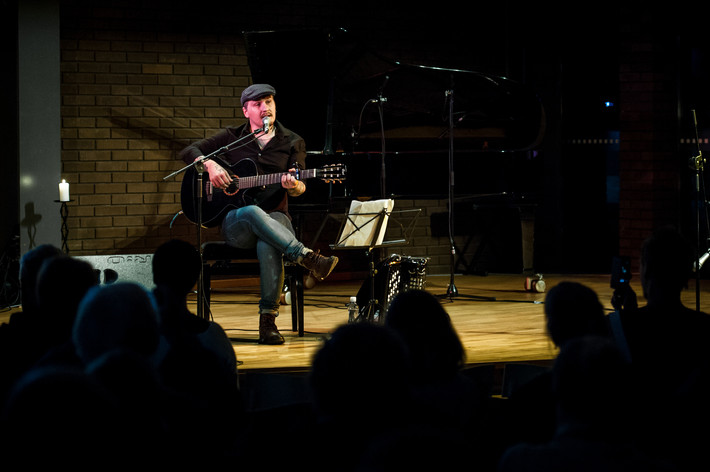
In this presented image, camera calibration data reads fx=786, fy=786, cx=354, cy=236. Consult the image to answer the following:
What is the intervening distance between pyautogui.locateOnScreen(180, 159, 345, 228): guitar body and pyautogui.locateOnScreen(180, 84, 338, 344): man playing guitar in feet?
0.05

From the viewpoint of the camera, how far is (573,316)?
202 cm

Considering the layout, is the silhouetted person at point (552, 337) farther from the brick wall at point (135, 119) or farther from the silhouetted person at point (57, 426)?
the brick wall at point (135, 119)

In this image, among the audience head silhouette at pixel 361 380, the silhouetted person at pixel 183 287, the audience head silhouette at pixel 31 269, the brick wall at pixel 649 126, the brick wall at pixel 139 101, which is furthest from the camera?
the brick wall at pixel 649 126

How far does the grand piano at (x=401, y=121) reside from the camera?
17.9 ft

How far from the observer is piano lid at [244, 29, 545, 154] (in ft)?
17.9

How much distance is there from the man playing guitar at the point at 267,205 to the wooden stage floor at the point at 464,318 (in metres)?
0.31

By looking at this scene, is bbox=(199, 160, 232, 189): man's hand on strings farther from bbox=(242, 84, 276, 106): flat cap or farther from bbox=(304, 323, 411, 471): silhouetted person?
bbox=(304, 323, 411, 471): silhouetted person

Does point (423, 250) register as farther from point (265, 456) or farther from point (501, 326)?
point (265, 456)

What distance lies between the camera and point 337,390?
1.35m

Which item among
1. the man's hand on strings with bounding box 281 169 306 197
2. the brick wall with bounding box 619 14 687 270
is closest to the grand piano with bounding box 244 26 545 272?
the man's hand on strings with bounding box 281 169 306 197

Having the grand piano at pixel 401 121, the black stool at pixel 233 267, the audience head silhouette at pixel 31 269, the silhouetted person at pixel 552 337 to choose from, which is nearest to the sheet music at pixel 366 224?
the black stool at pixel 233 267

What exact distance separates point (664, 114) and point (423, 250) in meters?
2.47

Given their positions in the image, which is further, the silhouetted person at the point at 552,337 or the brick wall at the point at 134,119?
the brick wall at the point at 134,119

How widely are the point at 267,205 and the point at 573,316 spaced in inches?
105
